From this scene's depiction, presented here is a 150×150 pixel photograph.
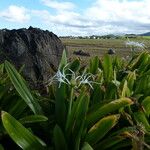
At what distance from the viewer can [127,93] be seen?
458 cm

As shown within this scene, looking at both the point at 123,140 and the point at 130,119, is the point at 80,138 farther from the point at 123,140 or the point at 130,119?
the point at 130,119

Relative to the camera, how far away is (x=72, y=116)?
371 centimetres

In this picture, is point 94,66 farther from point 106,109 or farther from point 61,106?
point 106,109

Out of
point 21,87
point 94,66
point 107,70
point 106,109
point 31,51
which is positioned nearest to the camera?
point 106,109

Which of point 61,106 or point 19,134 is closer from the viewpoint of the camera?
point 19,134

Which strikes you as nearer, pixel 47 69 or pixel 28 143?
pixel 28 143

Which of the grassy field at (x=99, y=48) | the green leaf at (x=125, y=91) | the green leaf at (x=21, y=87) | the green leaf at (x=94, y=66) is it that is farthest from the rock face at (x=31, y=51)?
the grassy field at (x=99, y=48)

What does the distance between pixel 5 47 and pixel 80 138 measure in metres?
3.96

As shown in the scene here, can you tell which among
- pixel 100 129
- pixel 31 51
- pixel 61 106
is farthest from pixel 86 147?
pixel 31 51

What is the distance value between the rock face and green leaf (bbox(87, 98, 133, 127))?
2846mm

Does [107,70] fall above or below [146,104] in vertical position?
above

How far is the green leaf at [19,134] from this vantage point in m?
3.38

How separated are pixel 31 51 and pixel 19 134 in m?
3.80

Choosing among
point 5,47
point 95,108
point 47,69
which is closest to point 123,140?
point 95,108
